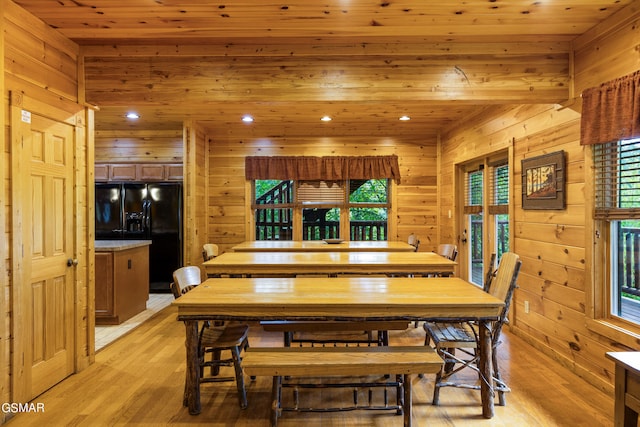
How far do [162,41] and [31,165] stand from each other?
1351 millimetres

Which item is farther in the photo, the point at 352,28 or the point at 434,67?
the point at 434,67

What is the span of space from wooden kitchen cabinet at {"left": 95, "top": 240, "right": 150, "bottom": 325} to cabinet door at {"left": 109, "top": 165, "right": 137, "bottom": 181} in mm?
1787

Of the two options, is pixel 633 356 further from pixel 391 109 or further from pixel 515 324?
pixel 391 109

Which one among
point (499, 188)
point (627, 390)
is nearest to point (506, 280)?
point (627, 390)

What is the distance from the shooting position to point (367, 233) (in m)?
6.45

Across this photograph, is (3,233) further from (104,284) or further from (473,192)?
(473,192)

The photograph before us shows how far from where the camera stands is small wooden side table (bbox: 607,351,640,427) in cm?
148

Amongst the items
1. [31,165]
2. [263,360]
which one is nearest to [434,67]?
[263,360]

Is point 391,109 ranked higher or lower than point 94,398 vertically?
higher

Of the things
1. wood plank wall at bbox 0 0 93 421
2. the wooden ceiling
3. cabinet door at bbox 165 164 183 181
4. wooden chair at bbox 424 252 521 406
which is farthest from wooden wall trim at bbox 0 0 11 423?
cabinet door at bbox 165 164 183 181

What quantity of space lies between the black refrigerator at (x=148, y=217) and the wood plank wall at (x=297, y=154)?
71 centimetres

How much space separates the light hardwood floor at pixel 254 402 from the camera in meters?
2.26

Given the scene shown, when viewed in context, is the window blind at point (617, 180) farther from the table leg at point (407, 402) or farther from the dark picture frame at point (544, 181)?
the table leg at point (407, 402)

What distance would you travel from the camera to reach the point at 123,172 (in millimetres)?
5938
